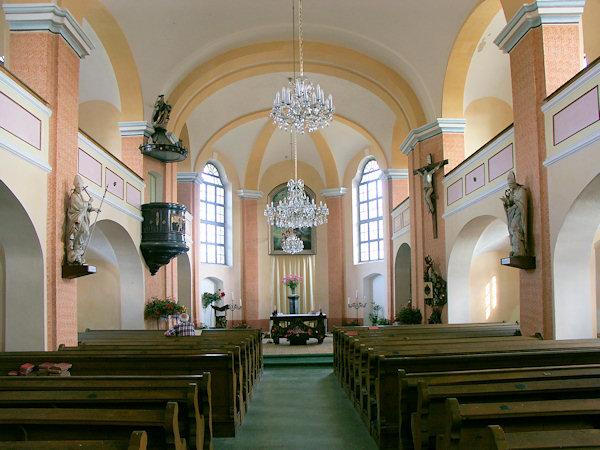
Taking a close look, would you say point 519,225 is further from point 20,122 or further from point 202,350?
point 20,122

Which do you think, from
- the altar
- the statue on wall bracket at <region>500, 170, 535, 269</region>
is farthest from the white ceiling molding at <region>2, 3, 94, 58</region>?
the altar

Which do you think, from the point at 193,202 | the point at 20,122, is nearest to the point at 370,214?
the point at 193,202

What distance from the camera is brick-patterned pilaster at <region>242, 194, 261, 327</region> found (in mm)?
20391

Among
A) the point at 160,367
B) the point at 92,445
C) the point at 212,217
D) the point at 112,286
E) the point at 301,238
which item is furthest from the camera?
the point at 301,238

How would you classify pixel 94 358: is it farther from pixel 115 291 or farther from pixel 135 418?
pixel 115 291

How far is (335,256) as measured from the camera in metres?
20.8

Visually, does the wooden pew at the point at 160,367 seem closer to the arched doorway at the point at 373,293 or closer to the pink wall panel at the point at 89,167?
the pink wall panel at the point at 89,167

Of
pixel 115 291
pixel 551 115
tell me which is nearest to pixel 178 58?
pixel 115 291

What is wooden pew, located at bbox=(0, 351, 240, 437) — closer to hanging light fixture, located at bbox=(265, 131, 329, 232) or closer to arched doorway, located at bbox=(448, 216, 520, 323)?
arched doorway, located at bbox=(448, 216, 520, 323)

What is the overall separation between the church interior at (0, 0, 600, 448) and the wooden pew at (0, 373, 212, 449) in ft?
5.31

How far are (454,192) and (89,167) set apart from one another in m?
7.47

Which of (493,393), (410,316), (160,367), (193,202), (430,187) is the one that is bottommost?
(410,316)

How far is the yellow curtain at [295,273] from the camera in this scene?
68.2 feet

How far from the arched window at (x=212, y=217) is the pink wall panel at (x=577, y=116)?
13819mm
